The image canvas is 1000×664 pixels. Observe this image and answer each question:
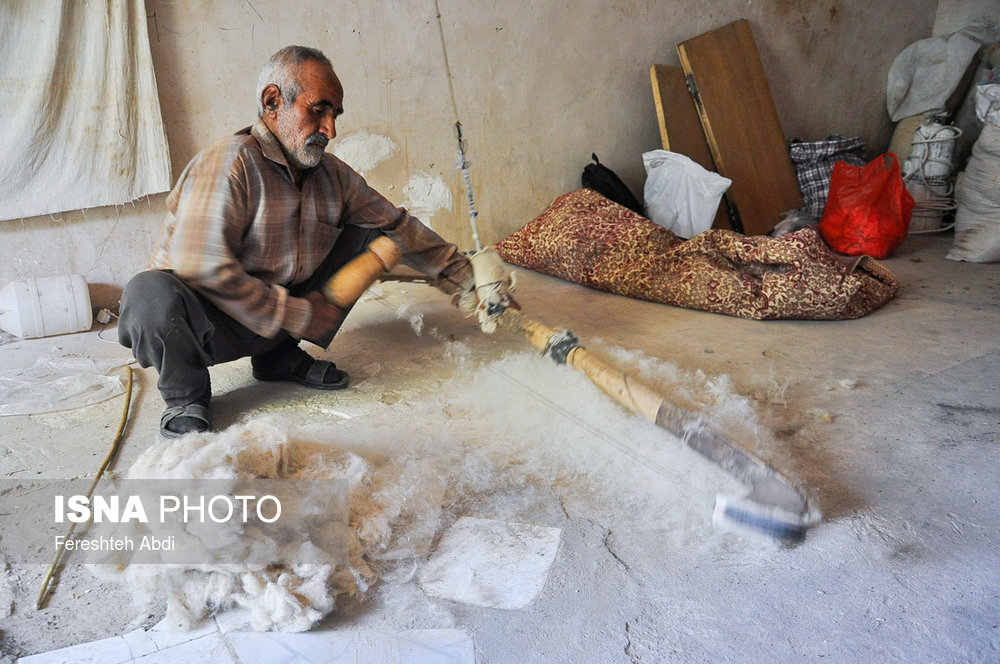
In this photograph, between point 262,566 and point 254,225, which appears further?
point 254,225

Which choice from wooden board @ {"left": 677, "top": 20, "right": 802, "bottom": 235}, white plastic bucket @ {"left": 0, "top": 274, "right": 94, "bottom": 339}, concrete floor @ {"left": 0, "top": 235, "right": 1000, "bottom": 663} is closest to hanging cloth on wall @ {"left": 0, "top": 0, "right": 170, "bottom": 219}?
white plastic bucket @ {"left": 0, "top": 274, "right": 94, "bottom": 339}

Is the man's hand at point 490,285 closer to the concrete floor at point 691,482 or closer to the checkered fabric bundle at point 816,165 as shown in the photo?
the concrete floor at point 691,482

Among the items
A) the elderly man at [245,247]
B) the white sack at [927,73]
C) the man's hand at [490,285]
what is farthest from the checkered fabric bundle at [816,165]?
the elderly man at [245,247]

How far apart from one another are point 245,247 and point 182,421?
0.57 m

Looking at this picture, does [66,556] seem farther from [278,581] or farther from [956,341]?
[956,341]

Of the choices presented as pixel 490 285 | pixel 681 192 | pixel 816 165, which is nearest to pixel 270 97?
pixel 490 285

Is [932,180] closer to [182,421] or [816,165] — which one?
[816,165]

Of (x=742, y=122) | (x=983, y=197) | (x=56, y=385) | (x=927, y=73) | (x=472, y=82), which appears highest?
(x=472, y=82)

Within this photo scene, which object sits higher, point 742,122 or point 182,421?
point 742,122

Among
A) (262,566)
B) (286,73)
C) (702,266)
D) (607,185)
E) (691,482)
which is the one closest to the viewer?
(262,566)

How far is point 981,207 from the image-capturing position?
13.9 ft

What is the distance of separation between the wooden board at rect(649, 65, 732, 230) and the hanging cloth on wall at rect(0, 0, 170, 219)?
279 cm

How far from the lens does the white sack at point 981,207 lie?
417cm

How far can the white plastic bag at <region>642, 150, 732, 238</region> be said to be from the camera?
4227mm
